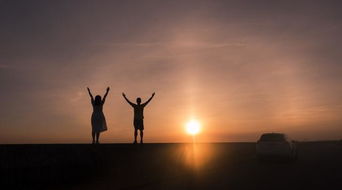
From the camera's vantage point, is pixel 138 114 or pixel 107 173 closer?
pixel 107 173

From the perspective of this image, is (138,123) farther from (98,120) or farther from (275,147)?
(275,147)

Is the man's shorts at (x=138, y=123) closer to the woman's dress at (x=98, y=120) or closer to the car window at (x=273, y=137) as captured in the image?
the woman's dress at (x=98, y=120)

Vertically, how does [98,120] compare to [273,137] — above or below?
above

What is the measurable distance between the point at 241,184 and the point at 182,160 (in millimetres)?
7324

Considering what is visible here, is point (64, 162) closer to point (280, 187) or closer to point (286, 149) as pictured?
point (280, 187)

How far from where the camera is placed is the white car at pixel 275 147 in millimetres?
24641

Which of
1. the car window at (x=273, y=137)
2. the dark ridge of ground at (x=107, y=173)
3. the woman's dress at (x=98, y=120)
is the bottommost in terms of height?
the dark ridge of ground at (x=107, y=173)

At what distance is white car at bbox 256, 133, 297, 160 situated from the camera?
24.6m

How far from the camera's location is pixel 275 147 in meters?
24.8

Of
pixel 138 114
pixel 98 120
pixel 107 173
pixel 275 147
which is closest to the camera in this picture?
pixel 107 173

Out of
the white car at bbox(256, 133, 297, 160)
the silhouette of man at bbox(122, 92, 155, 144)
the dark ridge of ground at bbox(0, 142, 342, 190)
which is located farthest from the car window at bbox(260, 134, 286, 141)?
the silhouette of man at bbox(122, 92, 155, 144)

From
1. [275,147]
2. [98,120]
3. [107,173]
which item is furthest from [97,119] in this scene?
[275,147]

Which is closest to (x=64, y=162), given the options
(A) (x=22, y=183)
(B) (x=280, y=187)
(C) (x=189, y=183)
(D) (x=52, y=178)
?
(D) (x=52, y=178)

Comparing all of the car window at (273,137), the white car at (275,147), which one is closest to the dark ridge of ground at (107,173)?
the white car at (275,147)
